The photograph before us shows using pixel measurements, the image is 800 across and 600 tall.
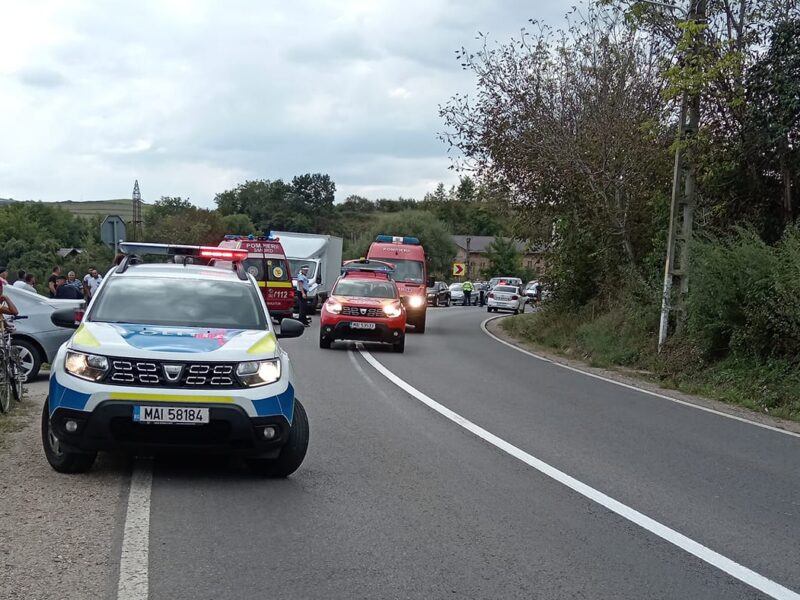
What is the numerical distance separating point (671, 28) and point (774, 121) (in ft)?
10.6

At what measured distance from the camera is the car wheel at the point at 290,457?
744cm

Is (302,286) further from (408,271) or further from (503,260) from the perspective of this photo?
(503,260)

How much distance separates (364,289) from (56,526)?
53.1ft

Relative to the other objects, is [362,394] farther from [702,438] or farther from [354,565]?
[354,565]

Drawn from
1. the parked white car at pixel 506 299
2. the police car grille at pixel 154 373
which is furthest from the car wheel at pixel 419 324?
the police car grille at pixel 154 373

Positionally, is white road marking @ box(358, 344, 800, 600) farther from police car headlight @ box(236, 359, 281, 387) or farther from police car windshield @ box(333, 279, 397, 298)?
police car windshield @ box(333, 279, 397, 298)

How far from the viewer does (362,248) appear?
105125mm

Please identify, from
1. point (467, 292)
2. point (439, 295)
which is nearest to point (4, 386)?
point (439, 295)

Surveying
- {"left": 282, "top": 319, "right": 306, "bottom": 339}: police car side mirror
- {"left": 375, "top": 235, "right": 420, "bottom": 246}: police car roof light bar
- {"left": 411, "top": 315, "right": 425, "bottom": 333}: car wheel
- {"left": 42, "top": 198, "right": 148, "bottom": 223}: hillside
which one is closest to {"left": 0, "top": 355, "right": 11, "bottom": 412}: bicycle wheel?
{"left": 282, "top": 319, "right": 306, "bottom": 339}: police car side mirror

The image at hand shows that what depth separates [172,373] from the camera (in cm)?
697

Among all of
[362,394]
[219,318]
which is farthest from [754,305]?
[219,318]

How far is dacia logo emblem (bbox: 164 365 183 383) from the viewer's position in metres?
6.96

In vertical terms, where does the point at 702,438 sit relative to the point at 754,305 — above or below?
below

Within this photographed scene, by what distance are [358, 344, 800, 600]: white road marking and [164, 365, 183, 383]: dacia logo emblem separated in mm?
3218
